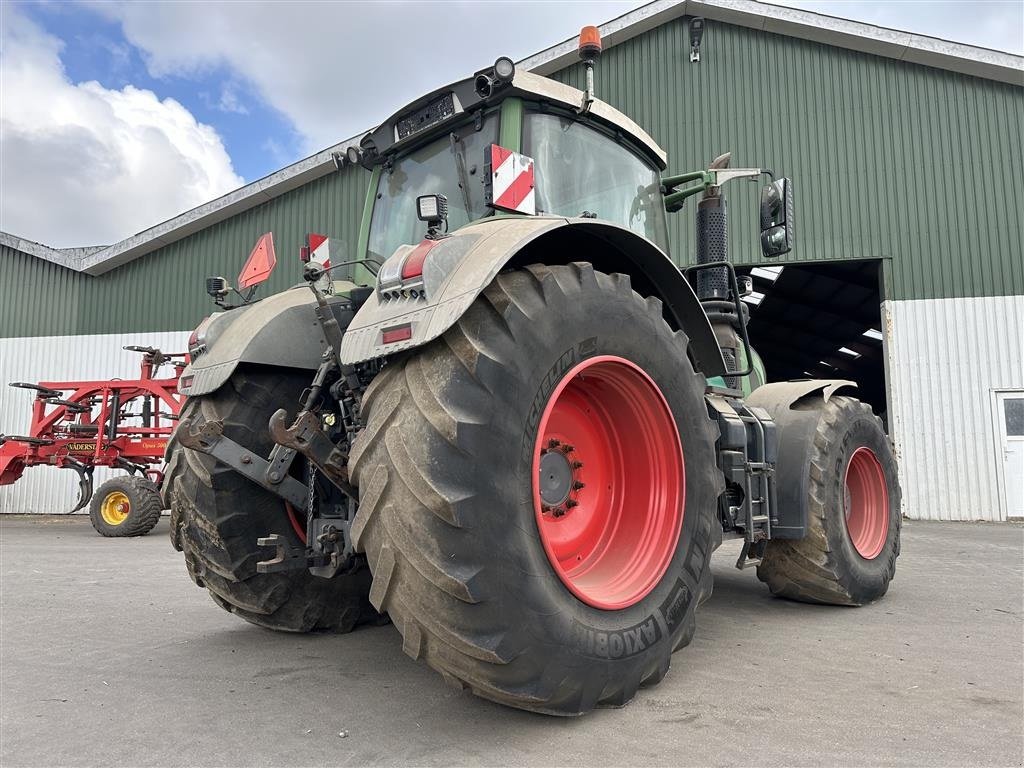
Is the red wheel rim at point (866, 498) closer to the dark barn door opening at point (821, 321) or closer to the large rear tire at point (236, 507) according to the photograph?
the large rear tire at point (236, 507)

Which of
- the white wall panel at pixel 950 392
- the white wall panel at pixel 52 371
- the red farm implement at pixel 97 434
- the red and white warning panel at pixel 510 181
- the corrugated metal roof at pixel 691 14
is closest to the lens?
the red and white warning panel at pixel 510 181

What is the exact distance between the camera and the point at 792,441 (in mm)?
4332

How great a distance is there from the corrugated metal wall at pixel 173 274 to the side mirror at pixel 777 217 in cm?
1043

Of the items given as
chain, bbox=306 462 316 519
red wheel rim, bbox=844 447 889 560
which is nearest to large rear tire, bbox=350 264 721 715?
chain, bbox=306 462 316 519

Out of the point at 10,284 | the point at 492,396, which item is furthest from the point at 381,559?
the point at 10,284

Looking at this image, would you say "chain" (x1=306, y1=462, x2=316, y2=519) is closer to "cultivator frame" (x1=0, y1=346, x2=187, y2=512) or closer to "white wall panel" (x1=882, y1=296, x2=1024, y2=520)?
"cultivator frame" (x1=0, y1=346, x2=187, y2=512)

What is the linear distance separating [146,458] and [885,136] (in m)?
13.5

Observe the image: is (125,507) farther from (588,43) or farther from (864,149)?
(864,149)

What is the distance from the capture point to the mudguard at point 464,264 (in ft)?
7.32

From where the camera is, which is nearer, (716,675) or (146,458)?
(716,675)

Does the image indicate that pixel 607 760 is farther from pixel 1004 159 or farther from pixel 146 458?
pixel 1004 159

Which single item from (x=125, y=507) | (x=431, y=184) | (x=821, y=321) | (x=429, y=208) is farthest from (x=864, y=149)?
(x=125, y=507)

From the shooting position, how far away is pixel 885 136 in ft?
40.0

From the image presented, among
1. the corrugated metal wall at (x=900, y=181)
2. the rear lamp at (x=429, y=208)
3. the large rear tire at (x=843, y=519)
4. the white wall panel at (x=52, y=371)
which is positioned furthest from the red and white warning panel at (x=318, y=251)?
the white wall panel at (x=52, y=371)
